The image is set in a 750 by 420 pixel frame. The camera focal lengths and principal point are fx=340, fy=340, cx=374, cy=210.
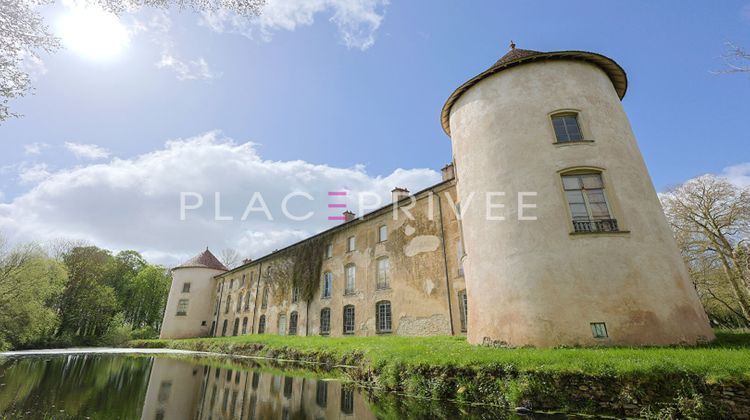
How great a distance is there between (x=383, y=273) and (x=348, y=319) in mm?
3881

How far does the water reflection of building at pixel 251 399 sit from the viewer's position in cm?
554

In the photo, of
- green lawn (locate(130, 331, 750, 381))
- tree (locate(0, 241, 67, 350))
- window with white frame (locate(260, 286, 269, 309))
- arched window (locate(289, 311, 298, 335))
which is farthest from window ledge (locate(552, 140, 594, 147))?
tree (locate(0, 241, 67, 350))

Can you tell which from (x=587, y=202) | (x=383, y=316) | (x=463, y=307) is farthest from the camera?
(x=383, y=316)

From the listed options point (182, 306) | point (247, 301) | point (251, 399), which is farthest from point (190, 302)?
point (251, 399)

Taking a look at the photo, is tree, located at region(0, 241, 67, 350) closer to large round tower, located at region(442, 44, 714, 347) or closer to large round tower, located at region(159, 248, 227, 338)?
large round tower, located at region(159, 248, 227, 338)

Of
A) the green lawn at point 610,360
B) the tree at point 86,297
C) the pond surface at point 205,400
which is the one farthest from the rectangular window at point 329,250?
the tree at point 86,297

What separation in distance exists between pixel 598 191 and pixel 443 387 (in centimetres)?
702

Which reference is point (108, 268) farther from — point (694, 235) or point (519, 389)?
point (694, 235)

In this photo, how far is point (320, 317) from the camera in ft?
74.0

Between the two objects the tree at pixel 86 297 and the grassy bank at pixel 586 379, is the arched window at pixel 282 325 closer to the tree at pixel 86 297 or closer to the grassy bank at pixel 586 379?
the grassy bank at pixel 586 379

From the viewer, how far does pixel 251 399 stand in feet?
22.3

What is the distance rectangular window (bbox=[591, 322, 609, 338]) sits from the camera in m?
7.90

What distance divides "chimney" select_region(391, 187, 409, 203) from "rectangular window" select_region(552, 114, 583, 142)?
33.4 feet

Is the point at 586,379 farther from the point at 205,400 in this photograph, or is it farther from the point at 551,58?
the point at 551,58
